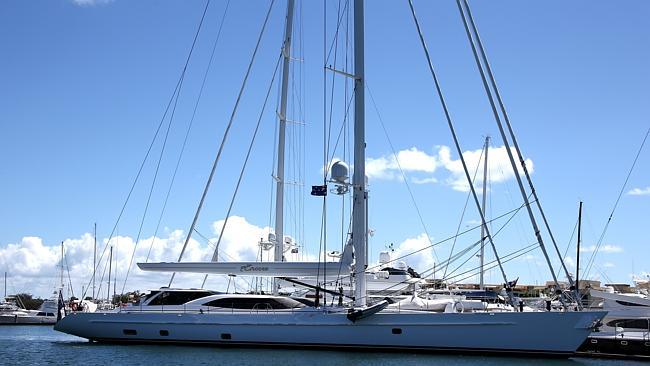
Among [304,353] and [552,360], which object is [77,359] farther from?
[552,360]

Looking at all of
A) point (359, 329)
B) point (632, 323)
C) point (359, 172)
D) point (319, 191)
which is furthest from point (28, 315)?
point (632, 323)

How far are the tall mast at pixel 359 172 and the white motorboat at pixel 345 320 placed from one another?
40 mm

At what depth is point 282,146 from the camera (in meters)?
37.0

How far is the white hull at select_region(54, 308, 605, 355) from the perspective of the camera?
26.2 meters

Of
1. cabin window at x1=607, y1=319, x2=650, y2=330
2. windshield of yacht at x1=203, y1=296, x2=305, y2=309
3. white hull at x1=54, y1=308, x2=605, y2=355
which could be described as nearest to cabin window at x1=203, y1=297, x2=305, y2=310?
windshield of yacht at x1=203, y1=296, x2=305, y2=309

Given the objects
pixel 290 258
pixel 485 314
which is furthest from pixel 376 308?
pixel 290 258

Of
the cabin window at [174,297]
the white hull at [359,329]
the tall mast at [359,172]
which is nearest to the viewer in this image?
the white hull at [359,329]

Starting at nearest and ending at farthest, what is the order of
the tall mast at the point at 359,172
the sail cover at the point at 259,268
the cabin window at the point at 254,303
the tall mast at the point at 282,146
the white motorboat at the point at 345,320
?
the white motorboat at the point at 345,320 → the tall mast at the point at 359,172 → the sail cover at the point at 259,268 → the cabin window at the point at 254,303 → the tall mast at the point at 282,146

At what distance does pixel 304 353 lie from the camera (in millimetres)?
28000

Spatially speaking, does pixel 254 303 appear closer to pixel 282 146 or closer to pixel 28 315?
pixel 282 146

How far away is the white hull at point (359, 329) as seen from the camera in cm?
2616

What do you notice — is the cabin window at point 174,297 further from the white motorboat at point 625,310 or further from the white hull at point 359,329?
the white motorboat at point 625,310

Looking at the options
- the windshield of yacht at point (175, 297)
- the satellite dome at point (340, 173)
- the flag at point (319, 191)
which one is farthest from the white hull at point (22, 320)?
the satellite dome at point (340, 173)

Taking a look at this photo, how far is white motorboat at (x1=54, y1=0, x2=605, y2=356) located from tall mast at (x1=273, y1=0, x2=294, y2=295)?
4.47 meters
